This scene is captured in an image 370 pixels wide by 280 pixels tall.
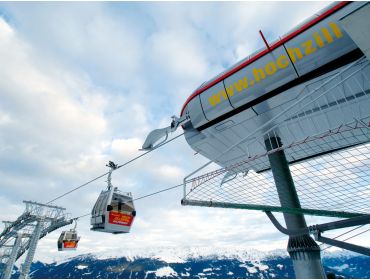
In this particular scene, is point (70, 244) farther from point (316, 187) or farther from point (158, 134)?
point (316, 187)

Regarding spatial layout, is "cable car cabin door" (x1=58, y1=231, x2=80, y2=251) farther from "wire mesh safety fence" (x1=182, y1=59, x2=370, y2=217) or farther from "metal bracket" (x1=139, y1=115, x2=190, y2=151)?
"wire mesh safety fence" (x1=182, y1=59, x2=370, y2=217)

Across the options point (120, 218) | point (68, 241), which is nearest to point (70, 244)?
point (68, 241)

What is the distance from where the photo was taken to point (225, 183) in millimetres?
6023

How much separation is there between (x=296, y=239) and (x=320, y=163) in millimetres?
1978

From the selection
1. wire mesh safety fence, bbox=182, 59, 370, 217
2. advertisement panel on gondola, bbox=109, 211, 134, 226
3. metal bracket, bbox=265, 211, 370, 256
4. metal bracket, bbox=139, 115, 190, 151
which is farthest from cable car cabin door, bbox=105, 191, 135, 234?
metal bracket, bbox=265, 211, 370, 256

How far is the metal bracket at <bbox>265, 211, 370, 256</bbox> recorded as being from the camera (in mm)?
4641

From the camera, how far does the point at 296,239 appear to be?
Answer: 17.5 ft

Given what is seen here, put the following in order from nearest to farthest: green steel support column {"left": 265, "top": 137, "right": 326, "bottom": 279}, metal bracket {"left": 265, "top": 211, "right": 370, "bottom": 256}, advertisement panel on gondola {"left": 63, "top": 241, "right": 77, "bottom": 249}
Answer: metal bracket {"left": 265, "top": 211, "right": 370, "bottom": 256}, green steel support column {"left": 265, "top": 137, "right": 326, "bottom": 279}, advertisement panel on gondola {"left": 63, "top": 241, "right": 77, "bottom": 249}

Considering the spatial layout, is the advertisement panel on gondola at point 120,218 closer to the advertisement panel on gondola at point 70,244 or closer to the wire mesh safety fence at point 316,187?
the wire mesh safety fence at point 316,187

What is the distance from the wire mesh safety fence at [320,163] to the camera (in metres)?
4.90

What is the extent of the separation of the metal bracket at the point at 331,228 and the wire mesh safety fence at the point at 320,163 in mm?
294

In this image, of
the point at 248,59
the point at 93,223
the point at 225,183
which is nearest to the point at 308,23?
the point at 248,59

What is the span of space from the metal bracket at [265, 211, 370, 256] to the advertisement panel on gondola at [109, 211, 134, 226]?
6.04 meters

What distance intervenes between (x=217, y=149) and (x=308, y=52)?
12.1ft
